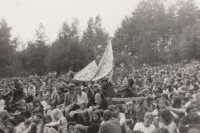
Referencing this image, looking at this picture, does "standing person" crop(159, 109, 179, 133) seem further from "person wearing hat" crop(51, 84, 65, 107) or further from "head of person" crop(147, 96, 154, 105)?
"person wearing hat" crop(51, 84, 65, 107)

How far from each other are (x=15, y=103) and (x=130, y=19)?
1935 inches

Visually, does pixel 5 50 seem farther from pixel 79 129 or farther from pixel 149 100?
pixel 79 129

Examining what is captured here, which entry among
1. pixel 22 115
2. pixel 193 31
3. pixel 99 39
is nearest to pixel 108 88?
pixel 22 115

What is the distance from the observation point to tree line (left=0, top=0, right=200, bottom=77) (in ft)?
121

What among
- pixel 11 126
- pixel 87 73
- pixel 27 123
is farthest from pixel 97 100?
pixel 87 73

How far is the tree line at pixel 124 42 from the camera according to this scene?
121 ft

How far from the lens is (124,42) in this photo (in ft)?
186

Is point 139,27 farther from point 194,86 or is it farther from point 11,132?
point 11,132

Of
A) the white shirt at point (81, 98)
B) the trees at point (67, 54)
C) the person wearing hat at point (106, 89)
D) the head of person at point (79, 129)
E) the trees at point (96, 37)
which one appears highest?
the trees at point (96, 37)

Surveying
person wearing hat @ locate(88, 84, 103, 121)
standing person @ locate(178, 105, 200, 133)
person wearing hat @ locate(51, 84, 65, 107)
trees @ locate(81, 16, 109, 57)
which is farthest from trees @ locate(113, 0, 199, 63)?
standing person @ locate(178, 105, 200, 133)

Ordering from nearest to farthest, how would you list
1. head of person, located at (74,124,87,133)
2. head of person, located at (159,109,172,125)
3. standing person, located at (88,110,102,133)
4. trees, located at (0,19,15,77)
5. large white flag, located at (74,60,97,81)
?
1. head of person, located at (159,109,172,125)
2. head of person, located at (74,124,87,133)
3. standing person, located at (88,110,102,133)
4. large white flag, located at (74,60,97,81)
5. trees, located at (0,19,15,77)

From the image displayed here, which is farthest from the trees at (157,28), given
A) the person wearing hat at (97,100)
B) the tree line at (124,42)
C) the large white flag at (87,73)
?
the person wearing hat at (97,100)

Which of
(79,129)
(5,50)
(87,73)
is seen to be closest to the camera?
(79,129)

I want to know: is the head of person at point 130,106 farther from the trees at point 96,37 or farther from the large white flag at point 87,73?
the trees at point 96,37
